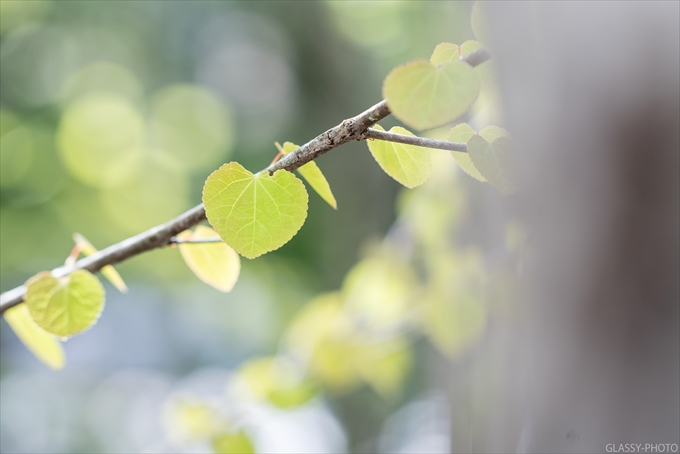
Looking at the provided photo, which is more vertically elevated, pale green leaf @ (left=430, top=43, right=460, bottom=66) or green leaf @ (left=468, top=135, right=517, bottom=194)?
pale green leaf @ (left=430, top=43, right=460, bottom=66)

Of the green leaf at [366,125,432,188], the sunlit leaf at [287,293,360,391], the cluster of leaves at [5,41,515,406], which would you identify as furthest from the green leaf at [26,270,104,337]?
the sunlit leaf at [287,293,360,391]

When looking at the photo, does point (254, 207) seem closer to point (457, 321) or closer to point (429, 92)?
point (429, 92)

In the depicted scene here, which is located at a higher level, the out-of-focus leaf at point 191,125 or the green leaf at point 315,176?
the out-of-focus leaf at point 191,125

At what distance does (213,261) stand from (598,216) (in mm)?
133

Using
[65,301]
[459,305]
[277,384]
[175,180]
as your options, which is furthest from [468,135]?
[175,180]

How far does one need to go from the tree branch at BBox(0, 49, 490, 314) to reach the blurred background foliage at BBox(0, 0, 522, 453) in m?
0.71

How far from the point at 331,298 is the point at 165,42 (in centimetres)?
119

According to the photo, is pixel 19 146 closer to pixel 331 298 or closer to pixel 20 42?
pixel 20 42

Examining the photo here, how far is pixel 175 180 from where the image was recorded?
1.48 m

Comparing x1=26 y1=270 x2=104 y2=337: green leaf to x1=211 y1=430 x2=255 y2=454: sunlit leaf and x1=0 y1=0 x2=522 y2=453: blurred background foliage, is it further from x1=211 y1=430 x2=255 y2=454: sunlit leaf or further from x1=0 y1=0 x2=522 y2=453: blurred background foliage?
x1=0 y1=0 x2=522 y2=453: blurred background foliage

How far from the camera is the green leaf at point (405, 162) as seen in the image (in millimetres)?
148

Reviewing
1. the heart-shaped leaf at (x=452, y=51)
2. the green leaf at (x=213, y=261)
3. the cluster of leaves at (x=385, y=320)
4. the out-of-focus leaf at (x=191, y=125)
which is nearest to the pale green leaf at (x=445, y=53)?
the heart-shaped leaf at (x=452, y=51)

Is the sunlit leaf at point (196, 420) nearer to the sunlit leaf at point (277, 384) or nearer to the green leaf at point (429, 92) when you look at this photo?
the sunlit leaf at point (277, 384)

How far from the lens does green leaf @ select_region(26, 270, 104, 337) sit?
0.57 ft
